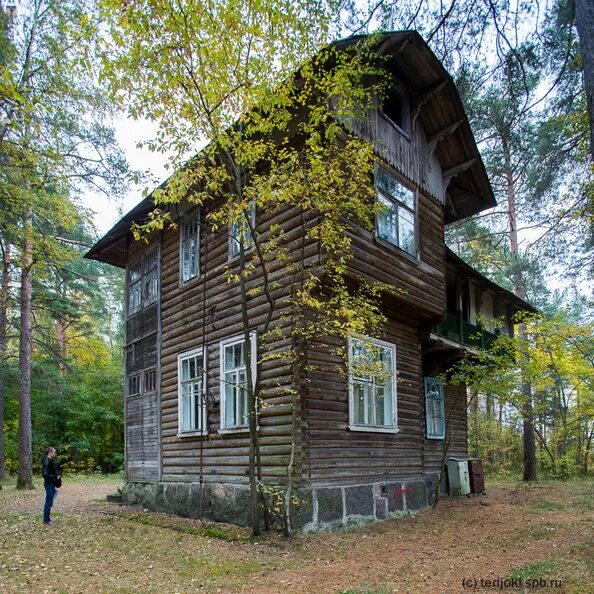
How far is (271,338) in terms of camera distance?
35.3 feet

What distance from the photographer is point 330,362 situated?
10.6 m

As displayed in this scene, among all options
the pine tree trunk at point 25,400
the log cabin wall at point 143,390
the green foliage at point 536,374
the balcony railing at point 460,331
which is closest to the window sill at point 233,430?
the log cabin wall at point 143,390

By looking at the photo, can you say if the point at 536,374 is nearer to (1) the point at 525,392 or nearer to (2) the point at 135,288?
(1) the point at 525,392

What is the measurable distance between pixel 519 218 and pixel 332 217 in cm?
1594

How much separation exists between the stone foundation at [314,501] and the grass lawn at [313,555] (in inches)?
11.8

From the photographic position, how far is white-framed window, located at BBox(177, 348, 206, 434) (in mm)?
12539

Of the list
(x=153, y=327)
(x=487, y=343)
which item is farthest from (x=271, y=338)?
(x=487, y=343)

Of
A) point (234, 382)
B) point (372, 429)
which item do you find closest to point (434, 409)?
point (372, 429)

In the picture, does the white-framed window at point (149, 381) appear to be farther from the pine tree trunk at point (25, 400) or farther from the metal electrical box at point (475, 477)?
the metal electrical box at point (475, 477)

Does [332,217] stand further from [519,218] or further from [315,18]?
[519,218]

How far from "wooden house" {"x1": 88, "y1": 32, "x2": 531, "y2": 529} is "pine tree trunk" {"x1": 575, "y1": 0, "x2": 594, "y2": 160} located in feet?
12.8

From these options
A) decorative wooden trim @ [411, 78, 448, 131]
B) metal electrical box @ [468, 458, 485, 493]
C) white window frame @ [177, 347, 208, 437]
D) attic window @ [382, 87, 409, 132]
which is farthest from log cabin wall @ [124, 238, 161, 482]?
metal electrical box @ [468, 458, 485, 493]

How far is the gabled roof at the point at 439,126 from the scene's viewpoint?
37.6 ft

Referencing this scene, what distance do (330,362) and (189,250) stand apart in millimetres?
5410
